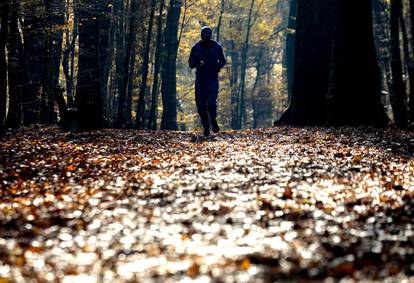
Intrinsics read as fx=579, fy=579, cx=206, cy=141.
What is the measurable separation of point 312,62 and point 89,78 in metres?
6.18

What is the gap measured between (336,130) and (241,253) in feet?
32.3

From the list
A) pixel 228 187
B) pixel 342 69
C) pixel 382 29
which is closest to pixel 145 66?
pixel 342 69

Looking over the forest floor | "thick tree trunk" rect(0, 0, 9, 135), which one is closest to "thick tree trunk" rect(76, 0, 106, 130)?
"thick tree trunk" rect(0, 0, 9, 135)

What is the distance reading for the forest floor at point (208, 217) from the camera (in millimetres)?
3359

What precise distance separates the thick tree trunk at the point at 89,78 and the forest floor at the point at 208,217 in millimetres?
5961

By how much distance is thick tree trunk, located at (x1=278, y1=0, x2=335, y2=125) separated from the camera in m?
16.0

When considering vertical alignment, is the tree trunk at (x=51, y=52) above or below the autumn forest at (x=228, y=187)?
above

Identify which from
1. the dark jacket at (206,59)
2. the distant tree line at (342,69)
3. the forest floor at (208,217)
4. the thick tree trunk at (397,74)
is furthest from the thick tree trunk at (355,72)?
the forest floor at (208,217)

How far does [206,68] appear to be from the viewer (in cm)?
1391

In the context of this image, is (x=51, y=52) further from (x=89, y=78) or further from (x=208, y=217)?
(x=208, y=217)

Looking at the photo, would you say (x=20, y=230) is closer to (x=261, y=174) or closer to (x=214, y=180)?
(x=214, y=180)

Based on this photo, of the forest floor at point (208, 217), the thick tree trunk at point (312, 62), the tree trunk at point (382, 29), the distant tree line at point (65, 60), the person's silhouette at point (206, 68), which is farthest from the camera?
the tree trunk at point (382, 29)

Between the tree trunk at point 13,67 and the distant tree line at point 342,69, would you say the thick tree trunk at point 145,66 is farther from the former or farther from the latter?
the distant tree line at point 342,69

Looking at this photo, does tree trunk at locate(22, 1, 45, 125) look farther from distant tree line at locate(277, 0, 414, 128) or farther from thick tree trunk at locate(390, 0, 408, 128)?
thick tree trunk at locate(390, 0, 408, 128)
